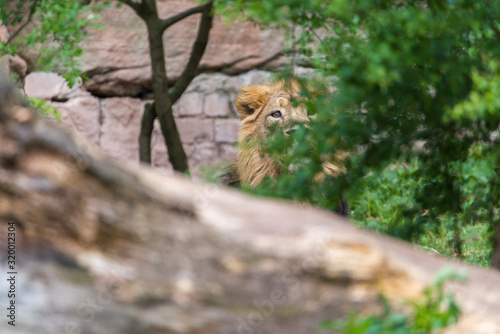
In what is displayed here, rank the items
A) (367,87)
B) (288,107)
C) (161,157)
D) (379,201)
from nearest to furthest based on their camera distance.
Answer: (367,87), (288,107), (379,201), (161,157)

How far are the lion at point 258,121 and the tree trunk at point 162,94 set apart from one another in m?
0.81

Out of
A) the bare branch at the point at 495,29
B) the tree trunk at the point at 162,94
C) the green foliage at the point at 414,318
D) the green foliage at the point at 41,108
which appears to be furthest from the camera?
the tree trunk at the point at 162,94

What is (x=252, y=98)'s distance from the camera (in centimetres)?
671

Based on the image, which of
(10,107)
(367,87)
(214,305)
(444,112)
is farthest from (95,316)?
(444,112)

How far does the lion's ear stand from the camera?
262 inches

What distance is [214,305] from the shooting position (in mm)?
2697

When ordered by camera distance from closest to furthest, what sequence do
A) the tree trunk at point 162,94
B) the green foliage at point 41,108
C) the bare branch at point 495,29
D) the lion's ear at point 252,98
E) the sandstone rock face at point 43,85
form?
1. the bare branch at point 495,29
2. the lion's ear at point 252,98
3. the green foliage at point 41,108
4. the tree trunk at point 162,94
5. the sandstone rock face at point 43,85

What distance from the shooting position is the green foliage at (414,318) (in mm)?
2654

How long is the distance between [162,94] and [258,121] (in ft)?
4.24

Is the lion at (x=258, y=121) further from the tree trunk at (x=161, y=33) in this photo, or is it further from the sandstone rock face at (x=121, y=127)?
the sandstone rock face at (x=121, y=127)

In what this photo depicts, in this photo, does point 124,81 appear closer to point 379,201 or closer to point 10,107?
point 379,201

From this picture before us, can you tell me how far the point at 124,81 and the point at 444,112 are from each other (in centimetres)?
608

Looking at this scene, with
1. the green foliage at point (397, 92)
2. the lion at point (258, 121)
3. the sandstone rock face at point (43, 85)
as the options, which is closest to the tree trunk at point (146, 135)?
the lion at point (258, 121)

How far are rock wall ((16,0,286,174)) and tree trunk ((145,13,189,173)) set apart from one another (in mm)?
1684
